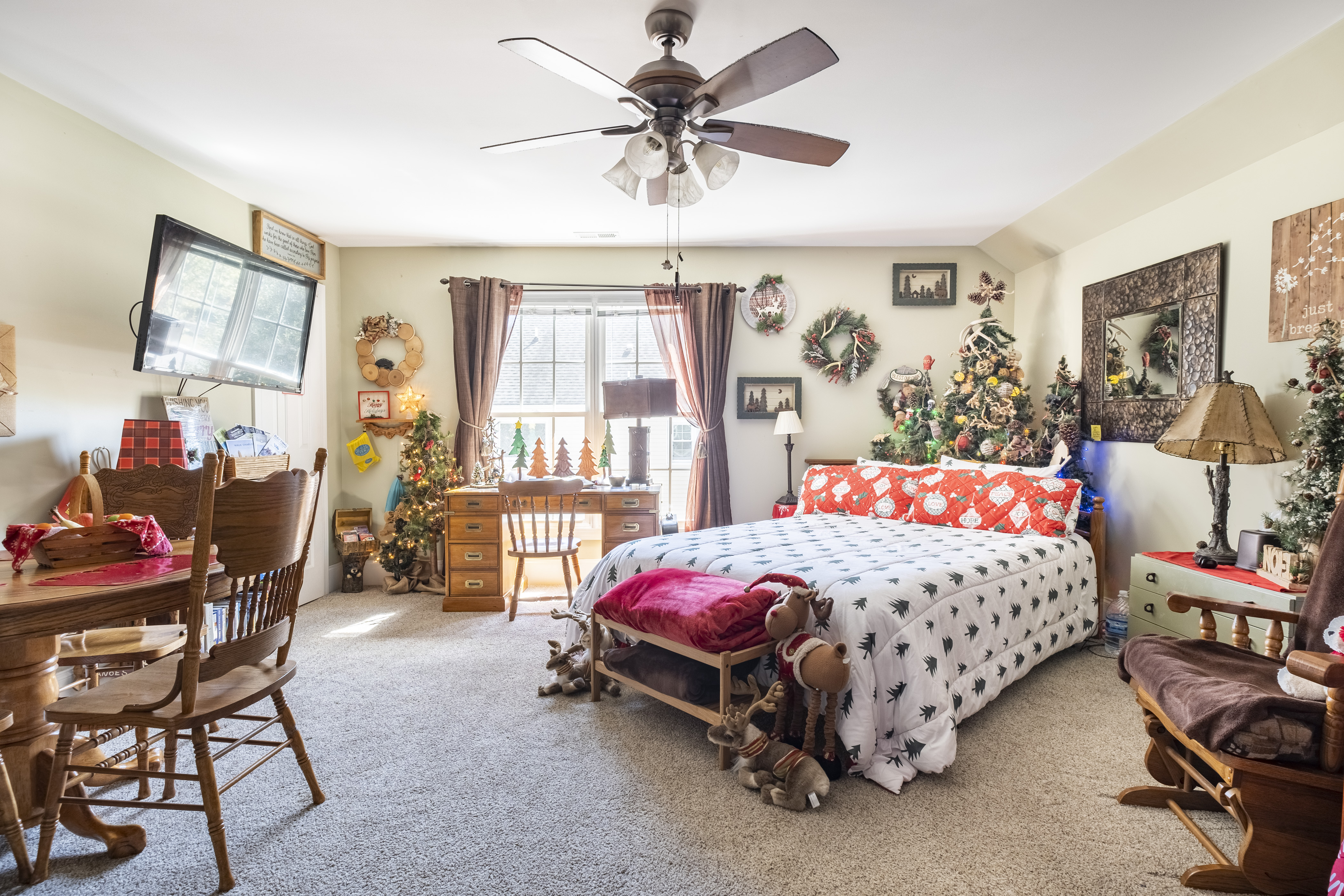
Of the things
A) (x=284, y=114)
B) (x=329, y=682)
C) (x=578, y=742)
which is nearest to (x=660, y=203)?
(x=284, y=114)

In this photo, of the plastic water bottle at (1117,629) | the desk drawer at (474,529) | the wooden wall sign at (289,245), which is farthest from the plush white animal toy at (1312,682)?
the wooden wall sign at (289,245)

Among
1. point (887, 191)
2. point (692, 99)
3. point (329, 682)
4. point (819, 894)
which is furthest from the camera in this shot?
point (887, 191)

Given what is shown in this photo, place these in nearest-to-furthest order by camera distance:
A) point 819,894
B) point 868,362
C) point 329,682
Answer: point 819,894
point 329,682
point 868,362

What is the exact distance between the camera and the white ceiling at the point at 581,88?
2174mm

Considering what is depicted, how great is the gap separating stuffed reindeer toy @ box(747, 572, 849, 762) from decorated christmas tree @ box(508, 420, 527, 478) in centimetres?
291

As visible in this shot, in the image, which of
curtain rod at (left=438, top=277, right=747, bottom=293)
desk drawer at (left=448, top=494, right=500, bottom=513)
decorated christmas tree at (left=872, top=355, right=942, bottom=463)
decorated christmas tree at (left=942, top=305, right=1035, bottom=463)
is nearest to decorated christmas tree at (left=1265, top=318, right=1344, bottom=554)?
decorated christmas tree at (left=942, top=305, right=1035, bottom=463)

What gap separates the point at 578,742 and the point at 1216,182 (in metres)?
3.81

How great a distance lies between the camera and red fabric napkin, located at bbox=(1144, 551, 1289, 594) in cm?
252

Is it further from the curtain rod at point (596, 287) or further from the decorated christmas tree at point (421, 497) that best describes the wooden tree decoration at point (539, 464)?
the curtain rod at point (596, 287)

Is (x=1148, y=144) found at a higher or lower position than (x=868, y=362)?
higher

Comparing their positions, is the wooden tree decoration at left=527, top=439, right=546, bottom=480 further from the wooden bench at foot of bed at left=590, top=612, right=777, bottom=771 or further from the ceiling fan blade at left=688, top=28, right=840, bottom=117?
the ceiling fan blade at left=688, top=28, right=840, bottom=117

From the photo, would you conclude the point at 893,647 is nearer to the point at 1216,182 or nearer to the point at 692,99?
the point at 692,99

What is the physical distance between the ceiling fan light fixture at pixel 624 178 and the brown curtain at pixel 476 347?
2591 mm

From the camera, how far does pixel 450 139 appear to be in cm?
312
